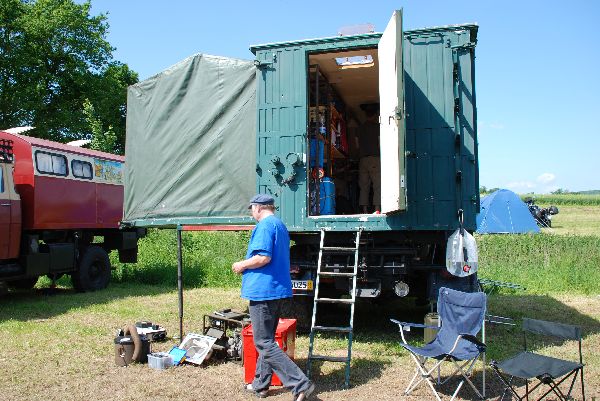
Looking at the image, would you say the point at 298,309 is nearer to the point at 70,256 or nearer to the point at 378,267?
the point at 378,267

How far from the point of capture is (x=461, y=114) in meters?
6.14

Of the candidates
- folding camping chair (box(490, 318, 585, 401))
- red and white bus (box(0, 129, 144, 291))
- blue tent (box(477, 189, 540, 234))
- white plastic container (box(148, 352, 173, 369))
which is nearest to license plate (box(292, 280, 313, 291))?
Answer: white plastic container (box(148, 352, 173, 369))

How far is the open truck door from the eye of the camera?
5395mm

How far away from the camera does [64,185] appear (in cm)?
998

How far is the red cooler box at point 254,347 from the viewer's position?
481 centimetres

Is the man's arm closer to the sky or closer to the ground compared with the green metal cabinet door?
closer to the ground

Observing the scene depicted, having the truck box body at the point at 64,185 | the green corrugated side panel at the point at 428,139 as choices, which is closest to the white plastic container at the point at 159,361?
the green corrugated side panel at the point at 428,139

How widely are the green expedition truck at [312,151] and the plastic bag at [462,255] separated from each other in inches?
7.9

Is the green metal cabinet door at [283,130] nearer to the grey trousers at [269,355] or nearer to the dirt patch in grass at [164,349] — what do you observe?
the dirt patch in grass at [164,349]

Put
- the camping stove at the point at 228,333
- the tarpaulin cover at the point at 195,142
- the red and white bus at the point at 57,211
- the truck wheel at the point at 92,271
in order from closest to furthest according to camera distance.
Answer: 1. the camping stove at the point at 228,333
2. the tarpaulin cover at the point at 195,142
3. the red and white bus at the point at 57,211
4. the truck wheel at the point at 92,271

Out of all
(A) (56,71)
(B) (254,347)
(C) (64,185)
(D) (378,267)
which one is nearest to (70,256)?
(C) (64,185)

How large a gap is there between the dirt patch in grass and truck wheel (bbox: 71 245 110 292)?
34.6 inches

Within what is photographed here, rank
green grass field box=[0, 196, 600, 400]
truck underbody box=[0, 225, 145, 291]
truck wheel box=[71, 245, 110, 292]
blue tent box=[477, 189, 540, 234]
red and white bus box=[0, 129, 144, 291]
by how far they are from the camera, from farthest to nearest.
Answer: blue tent box=[477, 189, 540, 234] < truck wheel box=[71, 245, 110, 292] < truck underbody box=[0, 225, 145, 291] < red and white bus box=[0, 129, 144, 291] < green grass field box=[0, 196, 600, 400]

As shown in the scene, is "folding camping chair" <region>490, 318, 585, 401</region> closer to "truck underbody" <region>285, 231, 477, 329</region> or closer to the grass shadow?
"truck underbody" <region>285, 231, 477, 329</region>
